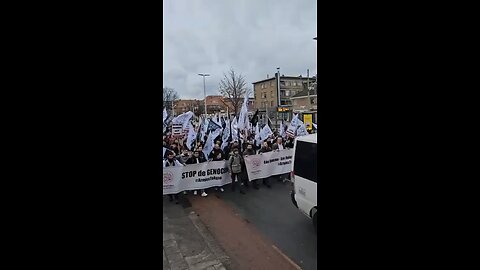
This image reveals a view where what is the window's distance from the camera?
3.75 meters

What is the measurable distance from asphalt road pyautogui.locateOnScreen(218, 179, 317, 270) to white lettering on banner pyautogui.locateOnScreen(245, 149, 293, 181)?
274mm

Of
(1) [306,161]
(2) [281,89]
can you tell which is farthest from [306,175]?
(2) [281,89]

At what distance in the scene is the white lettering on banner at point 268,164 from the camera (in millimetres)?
6113

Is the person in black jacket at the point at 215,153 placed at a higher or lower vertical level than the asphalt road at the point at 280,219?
higher

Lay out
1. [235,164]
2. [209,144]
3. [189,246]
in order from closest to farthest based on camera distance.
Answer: [189,246]
[235,164]
[209,144]

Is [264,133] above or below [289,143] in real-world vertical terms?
above

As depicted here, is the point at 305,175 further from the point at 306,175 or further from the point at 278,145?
the point at 278,145

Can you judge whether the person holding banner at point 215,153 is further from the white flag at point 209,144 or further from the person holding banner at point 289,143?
the person holding banner at point 289,143

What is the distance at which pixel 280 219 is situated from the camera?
4.39m

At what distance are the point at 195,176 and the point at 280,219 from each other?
1912mm

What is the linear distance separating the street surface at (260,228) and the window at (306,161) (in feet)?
2.39

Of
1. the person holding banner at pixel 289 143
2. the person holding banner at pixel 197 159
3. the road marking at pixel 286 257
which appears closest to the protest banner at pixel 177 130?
the person holding banner at pixel 197 159
